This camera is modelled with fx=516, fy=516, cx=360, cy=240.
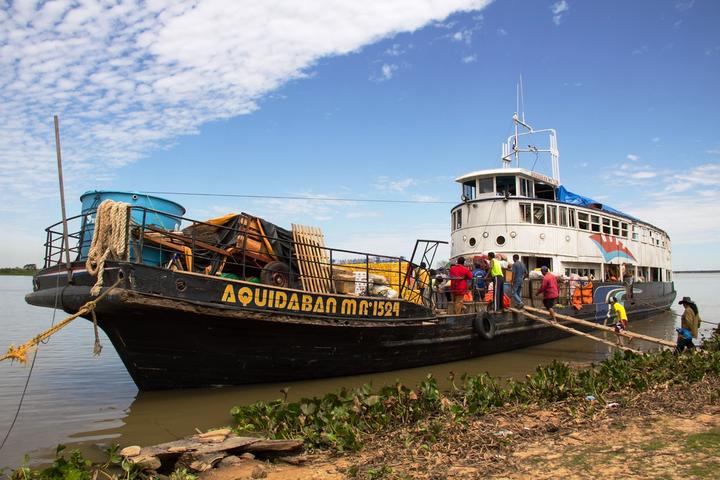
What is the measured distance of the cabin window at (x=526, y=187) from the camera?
15.7 meters

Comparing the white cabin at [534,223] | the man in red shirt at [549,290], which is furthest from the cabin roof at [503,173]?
the man in red shirt at [549,290]

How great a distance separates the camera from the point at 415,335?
9.55 m

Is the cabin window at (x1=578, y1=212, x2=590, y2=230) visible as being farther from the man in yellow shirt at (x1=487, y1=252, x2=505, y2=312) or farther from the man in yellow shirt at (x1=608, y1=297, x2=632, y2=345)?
the man in yellow shirt at (x1=487, y1=252, x2=505, y2=312)

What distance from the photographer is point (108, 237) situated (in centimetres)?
657

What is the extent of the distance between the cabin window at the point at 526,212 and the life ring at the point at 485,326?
4.80 m

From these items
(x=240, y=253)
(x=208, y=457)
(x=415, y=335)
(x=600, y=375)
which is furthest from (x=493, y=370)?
(x=208, y=457)

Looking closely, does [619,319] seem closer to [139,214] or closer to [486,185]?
[486,185]

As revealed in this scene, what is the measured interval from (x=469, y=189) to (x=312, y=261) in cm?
903

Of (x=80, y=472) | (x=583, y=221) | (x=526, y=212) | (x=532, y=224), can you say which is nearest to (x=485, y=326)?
(x=532, y=224)

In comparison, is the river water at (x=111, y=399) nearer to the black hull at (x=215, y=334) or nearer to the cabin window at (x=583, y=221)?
the black hull at (x=215, y=334)

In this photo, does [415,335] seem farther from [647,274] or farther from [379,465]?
[647,274]

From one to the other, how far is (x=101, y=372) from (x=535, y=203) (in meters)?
12.0

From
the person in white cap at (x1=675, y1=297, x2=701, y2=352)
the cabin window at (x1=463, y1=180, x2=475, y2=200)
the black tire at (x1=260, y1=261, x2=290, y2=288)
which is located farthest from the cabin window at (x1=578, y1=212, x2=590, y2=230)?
the black tire at (x1=260, y1=261, x2=290, y2=288)

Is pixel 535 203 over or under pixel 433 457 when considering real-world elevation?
over
